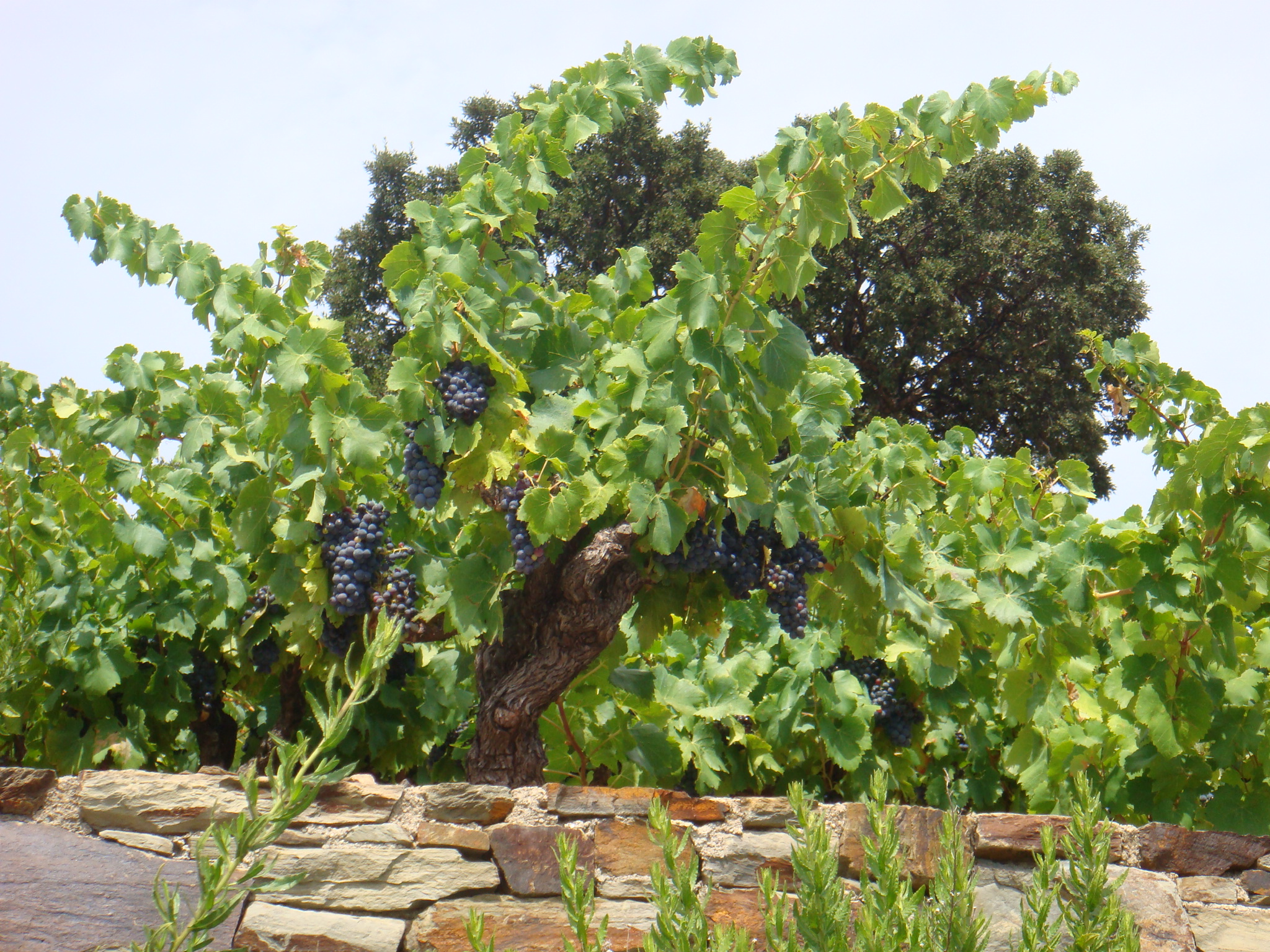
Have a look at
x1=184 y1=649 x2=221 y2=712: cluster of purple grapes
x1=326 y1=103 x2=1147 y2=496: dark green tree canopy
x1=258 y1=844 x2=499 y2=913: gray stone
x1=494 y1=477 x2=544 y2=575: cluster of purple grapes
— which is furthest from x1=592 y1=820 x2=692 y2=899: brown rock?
x1=326 y1=103 x2=1147 y2=496: dark green tree canopy

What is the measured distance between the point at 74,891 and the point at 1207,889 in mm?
2492

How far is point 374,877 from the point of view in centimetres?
236

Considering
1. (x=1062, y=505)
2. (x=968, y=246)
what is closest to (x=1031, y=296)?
(x=968, y=246)

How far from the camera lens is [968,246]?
15.4m

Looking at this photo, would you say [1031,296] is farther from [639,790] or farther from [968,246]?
[639,790]

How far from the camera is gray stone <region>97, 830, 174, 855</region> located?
7.68 ft

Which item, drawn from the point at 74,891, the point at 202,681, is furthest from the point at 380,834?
the point at 202,681

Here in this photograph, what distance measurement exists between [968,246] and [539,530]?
1409cm

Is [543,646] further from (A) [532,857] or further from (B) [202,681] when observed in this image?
(B) [202,681]

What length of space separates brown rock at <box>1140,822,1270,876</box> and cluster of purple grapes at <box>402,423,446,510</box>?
1.89 metres

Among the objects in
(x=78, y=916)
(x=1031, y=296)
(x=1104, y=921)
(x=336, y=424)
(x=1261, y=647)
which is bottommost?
(x=78, y=916)

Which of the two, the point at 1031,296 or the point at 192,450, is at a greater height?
the point at 1031,296

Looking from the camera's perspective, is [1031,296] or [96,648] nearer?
[96,648]

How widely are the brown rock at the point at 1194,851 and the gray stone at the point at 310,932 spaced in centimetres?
174
